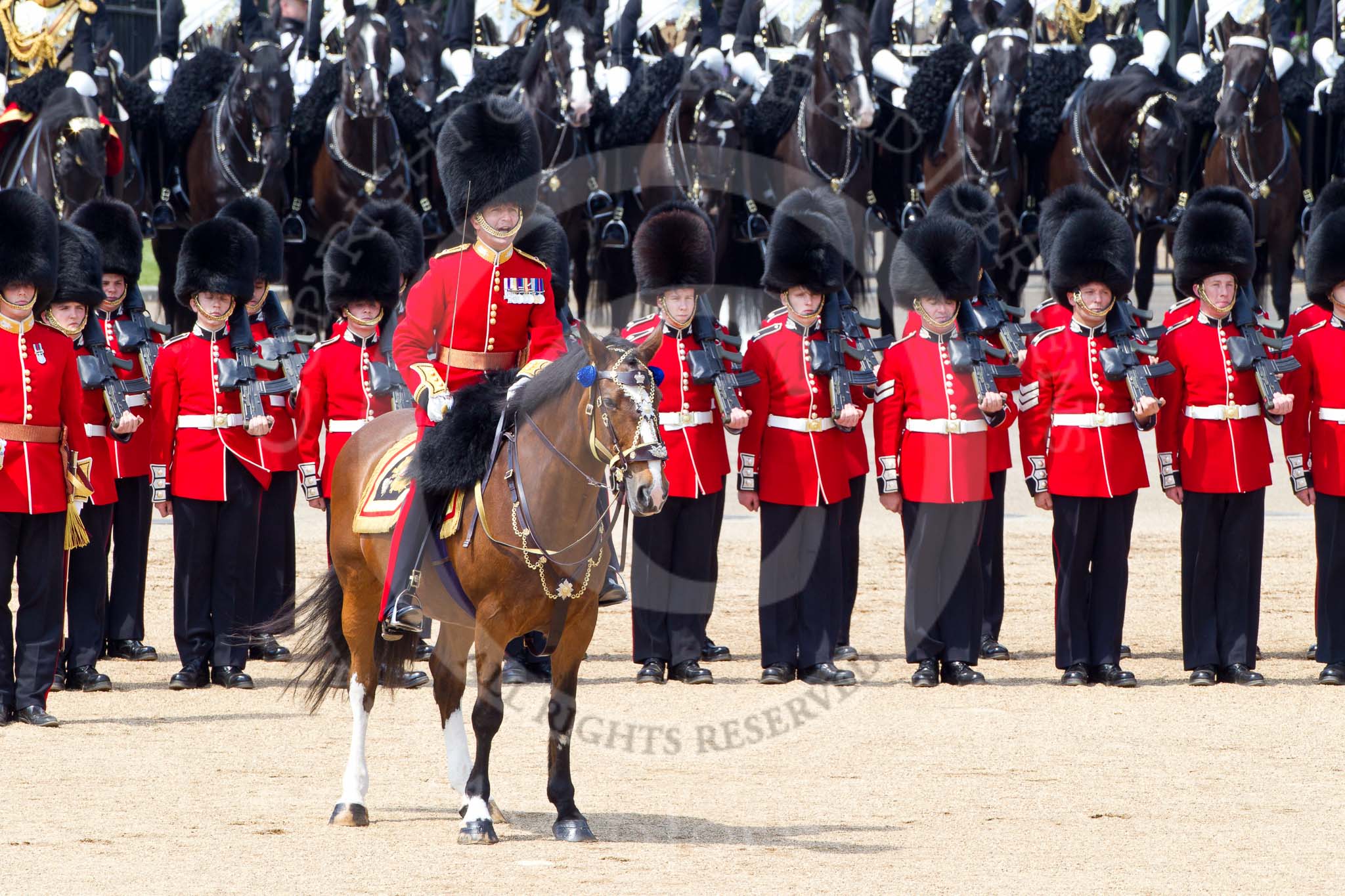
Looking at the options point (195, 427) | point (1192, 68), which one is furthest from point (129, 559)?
point (1192, 68)

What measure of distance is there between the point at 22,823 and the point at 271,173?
8306 mm

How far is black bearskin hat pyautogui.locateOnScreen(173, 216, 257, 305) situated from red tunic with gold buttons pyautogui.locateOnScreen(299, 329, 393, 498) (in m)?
0.33

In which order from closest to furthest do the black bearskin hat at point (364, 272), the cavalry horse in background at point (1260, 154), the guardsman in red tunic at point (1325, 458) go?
the guardsman in red tunic at point (1325, 458), the black bearskin hat at point (364, 272), the cavalry horse in background at point (1260, 154)

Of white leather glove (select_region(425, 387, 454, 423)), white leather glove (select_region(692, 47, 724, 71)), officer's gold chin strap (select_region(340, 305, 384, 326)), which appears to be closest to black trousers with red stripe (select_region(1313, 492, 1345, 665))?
officer's gold chin strap (select_region(340, 305, 384, 326))

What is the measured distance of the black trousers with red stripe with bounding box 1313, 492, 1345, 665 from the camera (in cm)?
689

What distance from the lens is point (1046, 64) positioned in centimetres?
1305

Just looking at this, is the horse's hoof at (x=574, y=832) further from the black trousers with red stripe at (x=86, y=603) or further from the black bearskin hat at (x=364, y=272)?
the black bearskin hat at (x=364, y=272)

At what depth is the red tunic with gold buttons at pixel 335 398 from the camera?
7.11 metres

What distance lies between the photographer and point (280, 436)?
709cm

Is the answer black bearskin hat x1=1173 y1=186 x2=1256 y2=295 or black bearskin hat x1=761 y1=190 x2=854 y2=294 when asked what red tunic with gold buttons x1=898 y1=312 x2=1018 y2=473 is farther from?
black bearskin hat x1=1173 y1=186 x2=1256 y2=295

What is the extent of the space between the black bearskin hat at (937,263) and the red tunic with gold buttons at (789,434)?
40 centimetres

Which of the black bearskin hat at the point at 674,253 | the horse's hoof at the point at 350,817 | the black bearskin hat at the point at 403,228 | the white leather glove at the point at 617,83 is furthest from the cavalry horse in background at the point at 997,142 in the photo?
the horse's hoof at the point at 350,817

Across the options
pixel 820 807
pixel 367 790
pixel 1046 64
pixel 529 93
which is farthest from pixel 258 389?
pixel 1046 64

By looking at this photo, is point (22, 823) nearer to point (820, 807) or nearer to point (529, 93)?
point (820, 807)
